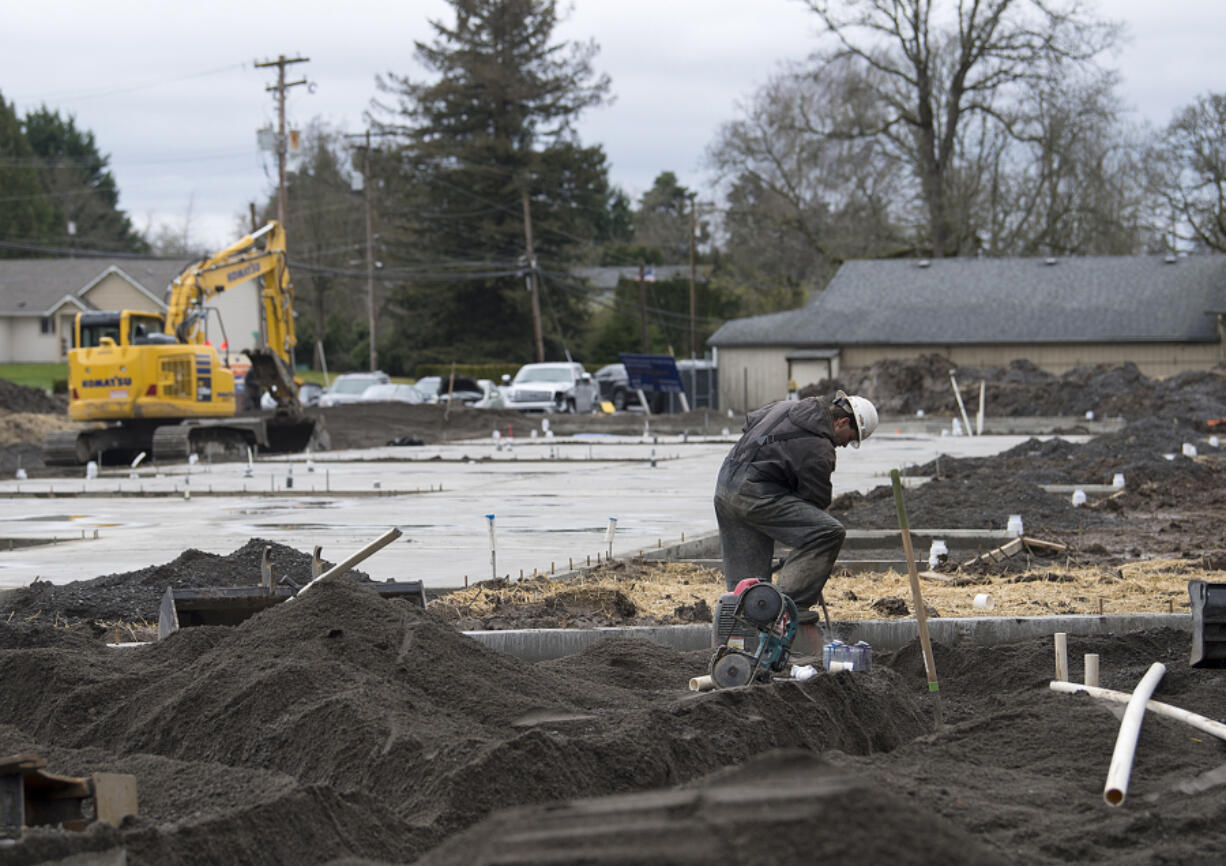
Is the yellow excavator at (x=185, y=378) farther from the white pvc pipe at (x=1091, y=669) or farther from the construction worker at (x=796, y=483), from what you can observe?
the white pvc pipe at (x=1091, y=669)

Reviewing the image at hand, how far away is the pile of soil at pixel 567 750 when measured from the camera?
10.2 feet

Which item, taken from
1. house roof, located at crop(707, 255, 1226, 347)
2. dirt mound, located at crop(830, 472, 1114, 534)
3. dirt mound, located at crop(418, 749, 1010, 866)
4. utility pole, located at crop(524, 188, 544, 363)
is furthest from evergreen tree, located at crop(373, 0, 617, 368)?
dirt mound, located at crop(418, 749, 1010, 866)

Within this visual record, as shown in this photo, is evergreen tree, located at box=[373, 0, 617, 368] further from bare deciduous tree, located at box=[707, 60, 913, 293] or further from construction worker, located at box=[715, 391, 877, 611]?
construction worker, located at box=[715, 391, 877, 611]

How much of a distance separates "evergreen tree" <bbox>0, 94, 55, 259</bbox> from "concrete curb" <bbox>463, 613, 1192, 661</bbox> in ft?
253

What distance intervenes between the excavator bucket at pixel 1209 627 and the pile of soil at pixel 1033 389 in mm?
32487

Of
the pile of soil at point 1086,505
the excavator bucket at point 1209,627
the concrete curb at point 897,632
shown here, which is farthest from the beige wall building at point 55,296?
the excavator bucket at point 1209,627

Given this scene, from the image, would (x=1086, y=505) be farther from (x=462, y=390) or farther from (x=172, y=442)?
(x=462, y=390)

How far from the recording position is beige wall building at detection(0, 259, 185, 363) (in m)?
71.2

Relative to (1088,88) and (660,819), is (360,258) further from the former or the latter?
(660,819)

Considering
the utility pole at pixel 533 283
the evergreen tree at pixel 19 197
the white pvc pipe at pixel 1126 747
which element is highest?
the evergreen tree at pixel 19 197

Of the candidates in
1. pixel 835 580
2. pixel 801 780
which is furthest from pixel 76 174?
pixel 801 780

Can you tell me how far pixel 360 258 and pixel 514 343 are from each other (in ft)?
51.4

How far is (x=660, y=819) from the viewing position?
9.89 feet

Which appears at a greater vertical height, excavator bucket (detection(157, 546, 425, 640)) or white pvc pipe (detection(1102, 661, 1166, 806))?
excavator bucket (detection(157, 546, 425, 640))
